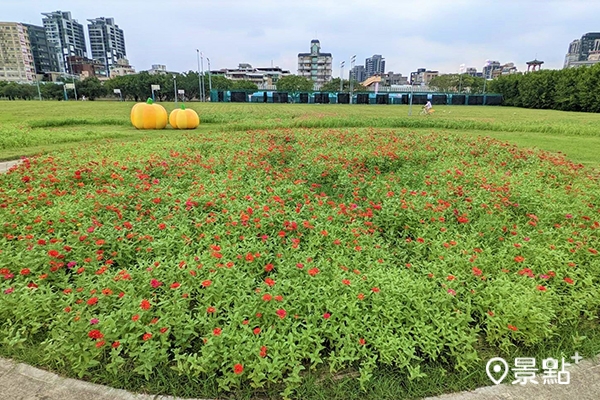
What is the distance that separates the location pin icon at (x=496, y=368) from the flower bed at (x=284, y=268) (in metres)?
0.15

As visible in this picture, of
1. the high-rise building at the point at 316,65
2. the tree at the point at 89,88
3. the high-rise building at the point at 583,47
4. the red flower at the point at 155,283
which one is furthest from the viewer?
the high-rise building at the point at 583,47

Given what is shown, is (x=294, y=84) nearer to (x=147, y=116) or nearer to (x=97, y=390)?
(x=147, y=116)

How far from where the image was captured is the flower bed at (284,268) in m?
2.52

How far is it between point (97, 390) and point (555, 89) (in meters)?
54.2

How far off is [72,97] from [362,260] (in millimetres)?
77143

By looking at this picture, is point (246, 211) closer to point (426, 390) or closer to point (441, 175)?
point (426, 390)

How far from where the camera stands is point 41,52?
12719 centimetres

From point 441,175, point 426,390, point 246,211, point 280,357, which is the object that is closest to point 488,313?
point 426,390

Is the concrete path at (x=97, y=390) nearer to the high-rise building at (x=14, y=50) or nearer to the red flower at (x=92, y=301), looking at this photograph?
the red flower at (x=92, y=301)

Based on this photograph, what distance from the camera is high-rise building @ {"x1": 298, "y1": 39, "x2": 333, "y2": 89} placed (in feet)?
412

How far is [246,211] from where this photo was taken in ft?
14.5

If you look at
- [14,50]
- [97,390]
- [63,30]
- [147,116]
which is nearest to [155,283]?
[97,390]

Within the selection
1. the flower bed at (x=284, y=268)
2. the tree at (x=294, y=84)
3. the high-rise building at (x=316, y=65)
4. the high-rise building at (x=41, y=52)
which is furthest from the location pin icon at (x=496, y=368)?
the high-rise building at (x=41, y=52)

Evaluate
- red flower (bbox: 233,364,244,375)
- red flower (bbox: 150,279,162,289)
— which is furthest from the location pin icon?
red flower (bbox: 150,279,162,289)
